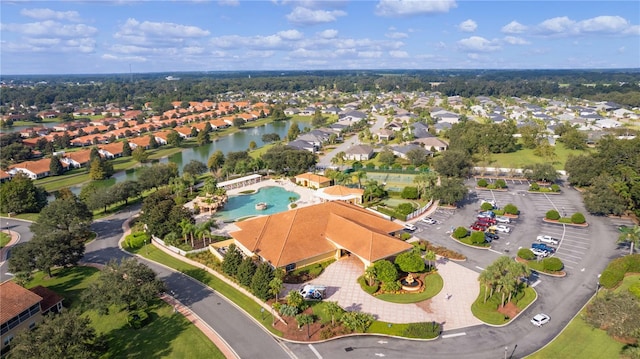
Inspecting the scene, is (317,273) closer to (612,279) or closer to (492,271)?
(492,271)

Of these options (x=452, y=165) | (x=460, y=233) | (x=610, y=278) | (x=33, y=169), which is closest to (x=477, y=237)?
(x=460, y=233)

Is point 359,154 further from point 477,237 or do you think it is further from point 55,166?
point 55,166

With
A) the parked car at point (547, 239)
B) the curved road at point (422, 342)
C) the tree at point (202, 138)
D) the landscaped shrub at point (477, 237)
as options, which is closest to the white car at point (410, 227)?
the landscaped shrub at point (477, 237)

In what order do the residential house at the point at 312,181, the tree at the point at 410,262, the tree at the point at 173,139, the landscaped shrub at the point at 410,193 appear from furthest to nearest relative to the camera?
the tree at the point at 173,139 → the residential house at the point at 312,181 → the landscaped shrub at the point at 410,193 → the tree at the point at 410,262

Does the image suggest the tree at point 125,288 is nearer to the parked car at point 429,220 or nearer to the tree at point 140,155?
the parked car at point 429,220

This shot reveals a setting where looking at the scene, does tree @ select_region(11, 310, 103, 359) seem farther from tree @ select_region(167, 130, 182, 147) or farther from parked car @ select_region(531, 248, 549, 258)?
tree @ select_region(167, 130, 182, 147)

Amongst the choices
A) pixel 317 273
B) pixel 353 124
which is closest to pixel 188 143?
pixel 353 124

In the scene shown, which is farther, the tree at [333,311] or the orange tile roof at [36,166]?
the orange tile roof at [36,166]
